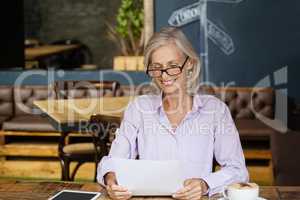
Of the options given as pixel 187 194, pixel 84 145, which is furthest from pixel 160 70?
pixel 84 145

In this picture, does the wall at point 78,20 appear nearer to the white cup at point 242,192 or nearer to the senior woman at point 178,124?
the senior woman at point 178,124

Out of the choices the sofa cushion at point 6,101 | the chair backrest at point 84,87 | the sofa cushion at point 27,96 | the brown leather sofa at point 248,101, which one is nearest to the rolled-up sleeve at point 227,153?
the chair backrest at point 84,87

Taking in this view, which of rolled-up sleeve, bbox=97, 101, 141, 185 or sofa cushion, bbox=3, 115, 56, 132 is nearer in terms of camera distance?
rolled-up sleeve, bbox=97, 101, 141, 185

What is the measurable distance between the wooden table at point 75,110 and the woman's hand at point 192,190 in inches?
70.8

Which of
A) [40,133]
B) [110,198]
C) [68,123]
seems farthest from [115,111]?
[110,198]

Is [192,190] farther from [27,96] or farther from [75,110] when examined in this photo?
[27,96]

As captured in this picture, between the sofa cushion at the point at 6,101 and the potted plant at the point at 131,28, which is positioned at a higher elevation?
the potted plant at the point at 131,28

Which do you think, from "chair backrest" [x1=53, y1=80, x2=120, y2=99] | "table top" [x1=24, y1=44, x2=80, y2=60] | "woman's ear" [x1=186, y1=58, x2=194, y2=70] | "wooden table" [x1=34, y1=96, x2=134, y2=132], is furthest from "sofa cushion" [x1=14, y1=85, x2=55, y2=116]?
"woman's ear" [x1=186, y1=58, x2=194, y2=70]

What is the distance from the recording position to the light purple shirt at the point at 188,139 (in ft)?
6.56

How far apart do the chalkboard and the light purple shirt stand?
11.6ft

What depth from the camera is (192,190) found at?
1.70 m

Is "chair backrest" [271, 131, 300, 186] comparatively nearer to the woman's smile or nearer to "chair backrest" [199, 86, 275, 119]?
the woman's smile

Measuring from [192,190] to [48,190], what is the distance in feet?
1.67

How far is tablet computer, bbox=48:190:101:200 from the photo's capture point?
170 cm
